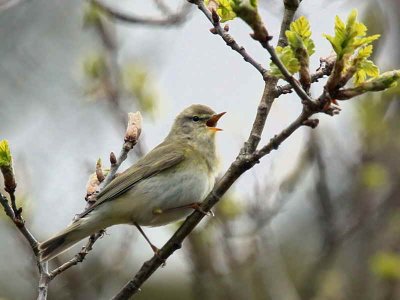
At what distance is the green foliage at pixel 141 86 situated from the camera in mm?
6656

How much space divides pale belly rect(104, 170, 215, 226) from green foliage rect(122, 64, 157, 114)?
1609 millimetres

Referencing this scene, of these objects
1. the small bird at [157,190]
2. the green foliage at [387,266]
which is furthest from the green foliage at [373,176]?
the small bird at [157,190]

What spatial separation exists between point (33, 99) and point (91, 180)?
622 centimetres

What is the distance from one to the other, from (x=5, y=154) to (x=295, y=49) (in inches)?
57.7

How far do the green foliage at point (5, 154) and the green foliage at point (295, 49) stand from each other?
137cm

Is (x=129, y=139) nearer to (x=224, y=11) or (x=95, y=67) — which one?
(x=224, y=11)

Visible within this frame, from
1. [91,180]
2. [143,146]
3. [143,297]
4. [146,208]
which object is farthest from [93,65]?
[143,297]

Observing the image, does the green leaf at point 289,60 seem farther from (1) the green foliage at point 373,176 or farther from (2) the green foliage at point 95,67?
(1) the green foliage at point 373,176

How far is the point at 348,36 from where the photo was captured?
→ 2596 mm

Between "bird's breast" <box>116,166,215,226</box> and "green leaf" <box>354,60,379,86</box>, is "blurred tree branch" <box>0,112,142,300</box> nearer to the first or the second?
"bird's breast" <box>116,166,215,226</box>

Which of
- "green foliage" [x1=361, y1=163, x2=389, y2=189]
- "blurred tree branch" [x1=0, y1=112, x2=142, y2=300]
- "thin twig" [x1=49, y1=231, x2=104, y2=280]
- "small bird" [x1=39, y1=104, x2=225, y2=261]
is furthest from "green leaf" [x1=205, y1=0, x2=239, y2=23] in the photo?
"green foliage" [x1=361, y1=163, x2=389, y2=189]

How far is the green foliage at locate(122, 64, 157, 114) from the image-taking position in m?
6.66

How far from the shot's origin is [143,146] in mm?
6090

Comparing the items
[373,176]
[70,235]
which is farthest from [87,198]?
[373,176]
